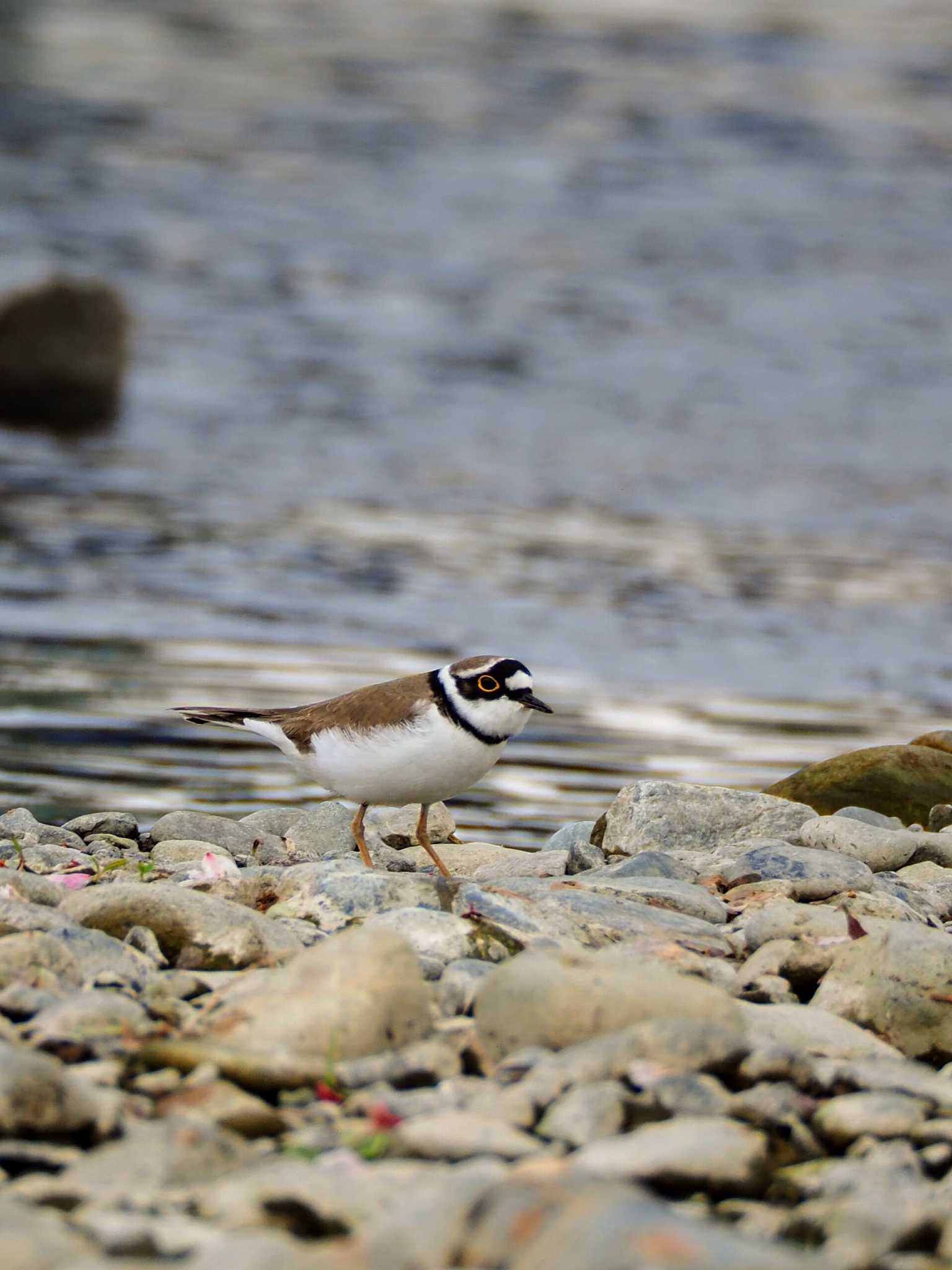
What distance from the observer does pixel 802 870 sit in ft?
23.1

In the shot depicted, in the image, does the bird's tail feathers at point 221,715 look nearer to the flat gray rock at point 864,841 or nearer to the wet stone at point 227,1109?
the flat gray rock at point 864,841

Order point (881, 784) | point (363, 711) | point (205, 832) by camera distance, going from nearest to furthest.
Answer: point (363, 711)
point (205, 832)
point (881, 784)

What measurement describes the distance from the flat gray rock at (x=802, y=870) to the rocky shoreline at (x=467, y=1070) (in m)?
0.03

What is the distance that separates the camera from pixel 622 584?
1525 centimetres

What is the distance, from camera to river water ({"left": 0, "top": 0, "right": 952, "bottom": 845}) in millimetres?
11734

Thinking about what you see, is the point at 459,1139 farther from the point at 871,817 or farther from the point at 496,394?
the point at 496,394

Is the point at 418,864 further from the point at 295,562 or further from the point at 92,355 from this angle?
the point at 92,355

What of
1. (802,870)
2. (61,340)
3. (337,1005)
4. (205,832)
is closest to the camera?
(337,1005)

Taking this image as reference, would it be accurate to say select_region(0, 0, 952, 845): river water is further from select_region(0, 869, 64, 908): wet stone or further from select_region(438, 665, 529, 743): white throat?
select_region(0, 869, 64, 908): wet stone

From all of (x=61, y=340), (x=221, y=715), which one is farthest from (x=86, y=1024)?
(x=61, y=340)

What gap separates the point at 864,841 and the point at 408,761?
7.28 ft

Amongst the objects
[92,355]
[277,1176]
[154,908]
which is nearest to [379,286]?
[92,355]

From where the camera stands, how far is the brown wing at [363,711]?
21.9 feet

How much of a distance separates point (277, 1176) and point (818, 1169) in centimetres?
135
